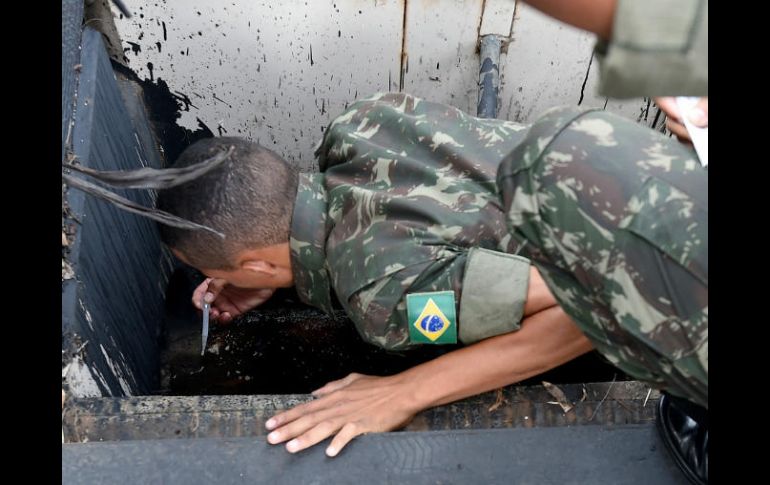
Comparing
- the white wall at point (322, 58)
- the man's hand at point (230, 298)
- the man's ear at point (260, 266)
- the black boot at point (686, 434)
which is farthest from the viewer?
the white wall at point (322, 58)

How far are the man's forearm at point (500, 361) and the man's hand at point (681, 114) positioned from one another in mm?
528

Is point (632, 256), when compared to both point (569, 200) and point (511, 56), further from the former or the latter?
point (511, 56)

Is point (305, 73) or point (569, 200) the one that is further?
point (305, 73)

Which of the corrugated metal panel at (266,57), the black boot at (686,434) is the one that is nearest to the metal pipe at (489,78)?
the corrugated metal panel at (266,57)

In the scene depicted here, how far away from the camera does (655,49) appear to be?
61 centimetres

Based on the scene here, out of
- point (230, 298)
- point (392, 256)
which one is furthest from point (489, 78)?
point (230, 298)

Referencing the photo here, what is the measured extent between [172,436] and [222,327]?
0.84 m

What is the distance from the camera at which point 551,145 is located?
0.80 metres

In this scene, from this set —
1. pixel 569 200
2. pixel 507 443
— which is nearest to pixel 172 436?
pixel 507 443

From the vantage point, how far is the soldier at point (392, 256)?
1.28 m

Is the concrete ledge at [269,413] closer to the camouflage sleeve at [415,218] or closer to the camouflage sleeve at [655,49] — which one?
the camouflage sleeve at [415,218]

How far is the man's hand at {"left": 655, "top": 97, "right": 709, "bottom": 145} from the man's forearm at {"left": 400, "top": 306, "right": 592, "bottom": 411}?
528 millimetres

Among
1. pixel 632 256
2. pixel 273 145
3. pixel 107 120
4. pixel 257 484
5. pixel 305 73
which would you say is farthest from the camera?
pixel 273 145

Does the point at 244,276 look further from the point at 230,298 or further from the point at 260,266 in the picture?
the point at 230,298
